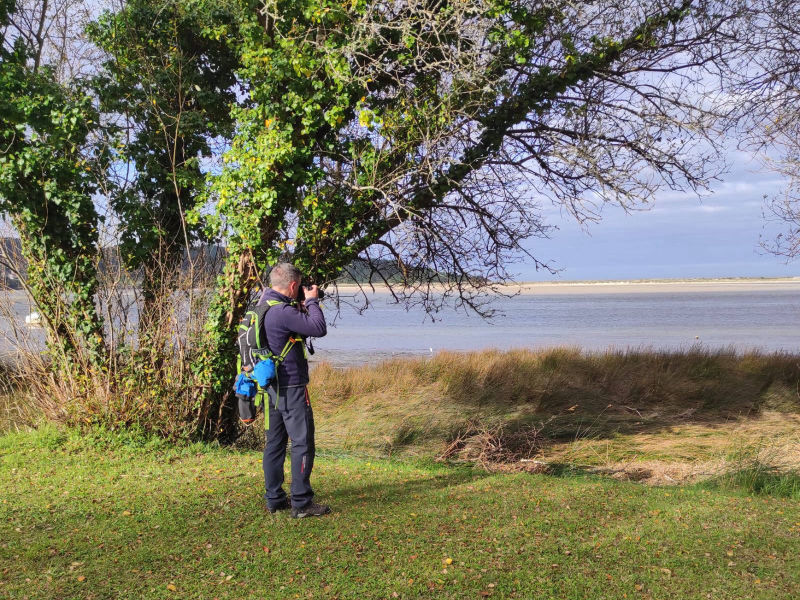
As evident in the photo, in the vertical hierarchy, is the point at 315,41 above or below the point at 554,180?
above

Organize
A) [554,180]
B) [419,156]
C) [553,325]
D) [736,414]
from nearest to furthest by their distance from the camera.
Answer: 1. [419,156]
2. [554,180]
3. [736,414]
4. [553,325]

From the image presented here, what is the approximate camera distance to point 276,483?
20.2ft

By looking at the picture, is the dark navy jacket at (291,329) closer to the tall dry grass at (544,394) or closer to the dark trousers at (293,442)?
the dark trousers at (293,442)

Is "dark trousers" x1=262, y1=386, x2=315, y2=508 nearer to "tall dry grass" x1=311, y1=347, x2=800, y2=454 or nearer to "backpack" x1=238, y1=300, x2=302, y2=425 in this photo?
"backpack" x1=238, y1=300, x2=302, y2=425

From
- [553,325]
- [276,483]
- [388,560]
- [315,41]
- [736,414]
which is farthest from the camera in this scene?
[553,325]

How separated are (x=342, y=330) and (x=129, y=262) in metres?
33.6

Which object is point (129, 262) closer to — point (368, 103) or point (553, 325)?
point (368, 103)

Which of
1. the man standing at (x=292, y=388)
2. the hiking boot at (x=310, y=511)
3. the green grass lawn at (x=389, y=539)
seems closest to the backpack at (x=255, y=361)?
the man standing at (x=292, y=388)

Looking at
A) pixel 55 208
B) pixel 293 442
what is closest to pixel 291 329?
pixel 293 442

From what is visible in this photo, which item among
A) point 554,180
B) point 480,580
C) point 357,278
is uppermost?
point 554,180

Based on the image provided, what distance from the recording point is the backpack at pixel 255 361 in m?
5.89

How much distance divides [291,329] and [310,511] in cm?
159

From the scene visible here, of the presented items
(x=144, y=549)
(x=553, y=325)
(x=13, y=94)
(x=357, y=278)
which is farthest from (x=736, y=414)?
(x=553, y=325)

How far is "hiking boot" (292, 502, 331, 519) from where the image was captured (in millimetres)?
6051
